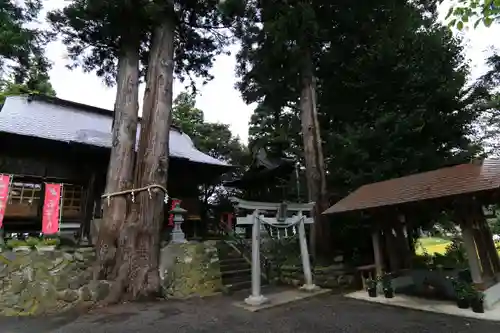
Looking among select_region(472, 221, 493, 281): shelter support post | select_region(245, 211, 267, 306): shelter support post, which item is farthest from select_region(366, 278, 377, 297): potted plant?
select_region(245, 211, 267, 306): shelter support post

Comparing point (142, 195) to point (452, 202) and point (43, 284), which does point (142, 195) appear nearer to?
point (43, 284)

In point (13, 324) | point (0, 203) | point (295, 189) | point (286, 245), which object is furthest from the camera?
point (295, 189)

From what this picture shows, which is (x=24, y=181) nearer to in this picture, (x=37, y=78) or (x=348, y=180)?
(x=37, y=78)

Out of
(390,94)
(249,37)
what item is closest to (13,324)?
(249,37)

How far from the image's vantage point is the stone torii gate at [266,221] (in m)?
6.53

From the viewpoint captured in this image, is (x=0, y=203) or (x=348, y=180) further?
(x=348, y=180)

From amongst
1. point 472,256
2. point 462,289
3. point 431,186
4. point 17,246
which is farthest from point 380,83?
point 17,246

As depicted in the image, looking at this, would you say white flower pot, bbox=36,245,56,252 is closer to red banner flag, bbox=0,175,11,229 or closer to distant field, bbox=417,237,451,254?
red banner flag, bbox=0,175,11,229

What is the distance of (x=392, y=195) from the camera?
6.40 m

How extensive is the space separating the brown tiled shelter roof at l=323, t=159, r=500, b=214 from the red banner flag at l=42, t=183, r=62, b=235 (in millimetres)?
7161

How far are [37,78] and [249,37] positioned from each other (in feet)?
29.4

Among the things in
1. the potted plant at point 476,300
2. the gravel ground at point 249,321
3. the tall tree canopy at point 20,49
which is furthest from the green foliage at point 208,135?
the potted plant at point 476,300

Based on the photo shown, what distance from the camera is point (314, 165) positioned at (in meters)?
9.00

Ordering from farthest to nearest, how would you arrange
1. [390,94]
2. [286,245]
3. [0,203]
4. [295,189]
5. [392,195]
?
[295,189]
[286,245]
[390,94]
[0,203]
[392,195]
